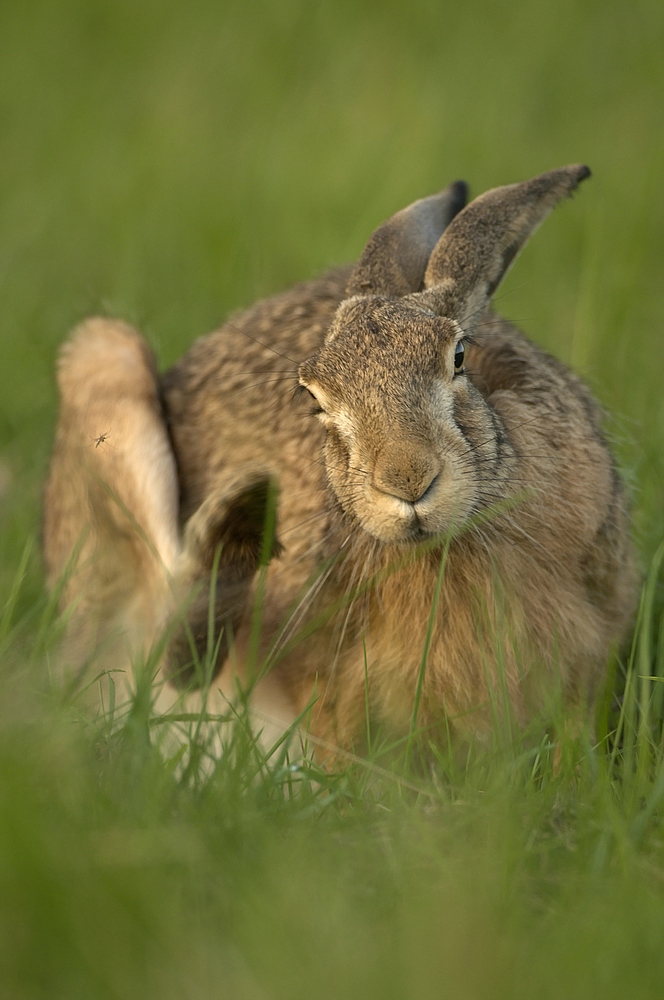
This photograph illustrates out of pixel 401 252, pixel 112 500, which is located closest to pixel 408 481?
pixel 401 252

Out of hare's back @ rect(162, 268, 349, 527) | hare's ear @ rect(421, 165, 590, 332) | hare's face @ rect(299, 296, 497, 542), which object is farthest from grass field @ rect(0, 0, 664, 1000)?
hare's ear @ rect(421, 165, 590, 332)

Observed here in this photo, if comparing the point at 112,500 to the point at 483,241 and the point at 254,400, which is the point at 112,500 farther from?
the point at 483,241

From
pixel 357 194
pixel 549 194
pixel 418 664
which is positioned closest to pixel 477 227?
pixel 549 194

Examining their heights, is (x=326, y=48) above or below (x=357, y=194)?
A: above

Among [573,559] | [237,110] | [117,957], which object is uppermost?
[237,110]

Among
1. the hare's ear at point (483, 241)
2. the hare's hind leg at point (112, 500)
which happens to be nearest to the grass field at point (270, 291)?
the hare's hind leg at point (112, 500)

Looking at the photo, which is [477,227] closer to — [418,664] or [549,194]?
[549,194]

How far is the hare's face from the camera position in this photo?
10.2ft

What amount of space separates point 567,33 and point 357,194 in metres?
3.25

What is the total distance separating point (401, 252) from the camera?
4.05 metres

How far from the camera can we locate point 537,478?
370 cm

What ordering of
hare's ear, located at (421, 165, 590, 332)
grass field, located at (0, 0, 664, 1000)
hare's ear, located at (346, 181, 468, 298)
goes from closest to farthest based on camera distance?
grass field, located at (0, 0, 664, 1000) < hare's ear, located at (421, 165, 590, 332) < hare's ear, located at (346, 181, 468, 298)

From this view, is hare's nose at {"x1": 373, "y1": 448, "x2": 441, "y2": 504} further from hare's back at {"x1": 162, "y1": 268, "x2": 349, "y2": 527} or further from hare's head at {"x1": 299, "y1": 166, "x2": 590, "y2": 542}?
hare's back at {"x1": 162, "y1": 268, "x2": 349, "y2": 527}

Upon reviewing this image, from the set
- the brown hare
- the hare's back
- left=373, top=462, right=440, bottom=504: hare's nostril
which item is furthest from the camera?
the hare's back
